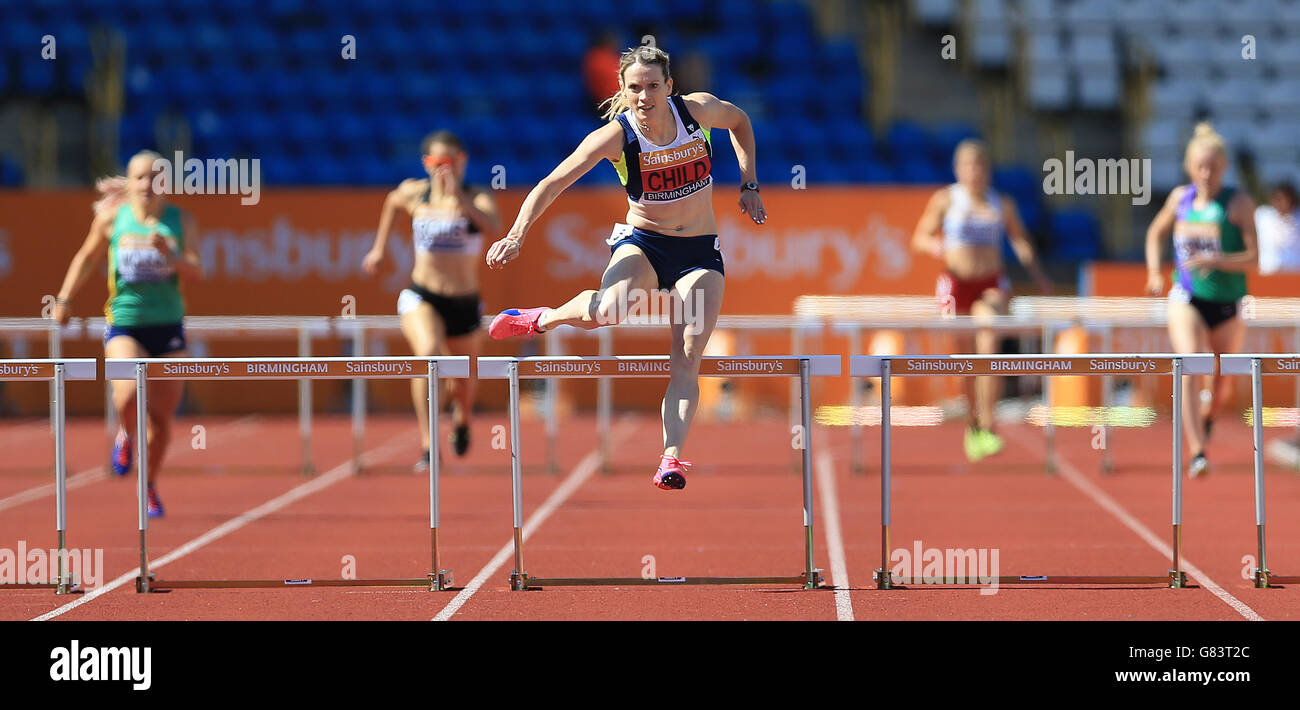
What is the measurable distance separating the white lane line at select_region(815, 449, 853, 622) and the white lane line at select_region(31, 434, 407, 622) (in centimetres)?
303

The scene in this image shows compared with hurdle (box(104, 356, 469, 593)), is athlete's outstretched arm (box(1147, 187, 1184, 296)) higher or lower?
higher

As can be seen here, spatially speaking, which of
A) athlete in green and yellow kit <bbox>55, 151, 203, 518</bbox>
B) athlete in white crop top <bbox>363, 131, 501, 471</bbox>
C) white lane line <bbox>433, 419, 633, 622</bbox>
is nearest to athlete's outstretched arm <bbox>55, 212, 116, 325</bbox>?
athlete in green and yellow kit <bbox>55, 151, 203, 518</bbox>

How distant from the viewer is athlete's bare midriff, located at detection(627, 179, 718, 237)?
6.56 m

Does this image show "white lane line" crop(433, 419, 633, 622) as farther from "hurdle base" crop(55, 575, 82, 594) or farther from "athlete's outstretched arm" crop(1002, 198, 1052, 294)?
"athlete's outstretched arm" crop(1002, 198, 1052, 294)

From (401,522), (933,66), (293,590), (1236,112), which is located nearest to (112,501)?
(401,522)

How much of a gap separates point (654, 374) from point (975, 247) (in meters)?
4.86

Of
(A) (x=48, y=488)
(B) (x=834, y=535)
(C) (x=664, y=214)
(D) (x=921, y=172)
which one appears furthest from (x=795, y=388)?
(C) (x=664, y=214)

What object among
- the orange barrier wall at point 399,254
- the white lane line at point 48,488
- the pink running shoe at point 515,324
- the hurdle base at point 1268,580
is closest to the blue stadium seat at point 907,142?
the orange barrier wall at point 399,254

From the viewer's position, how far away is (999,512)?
30.8 ft

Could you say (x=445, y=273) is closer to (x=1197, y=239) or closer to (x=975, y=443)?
(x=975, y=443)

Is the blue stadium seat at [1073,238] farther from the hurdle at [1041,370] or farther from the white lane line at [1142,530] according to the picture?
the hurdle at [1041,370]

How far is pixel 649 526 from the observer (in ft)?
29.5
